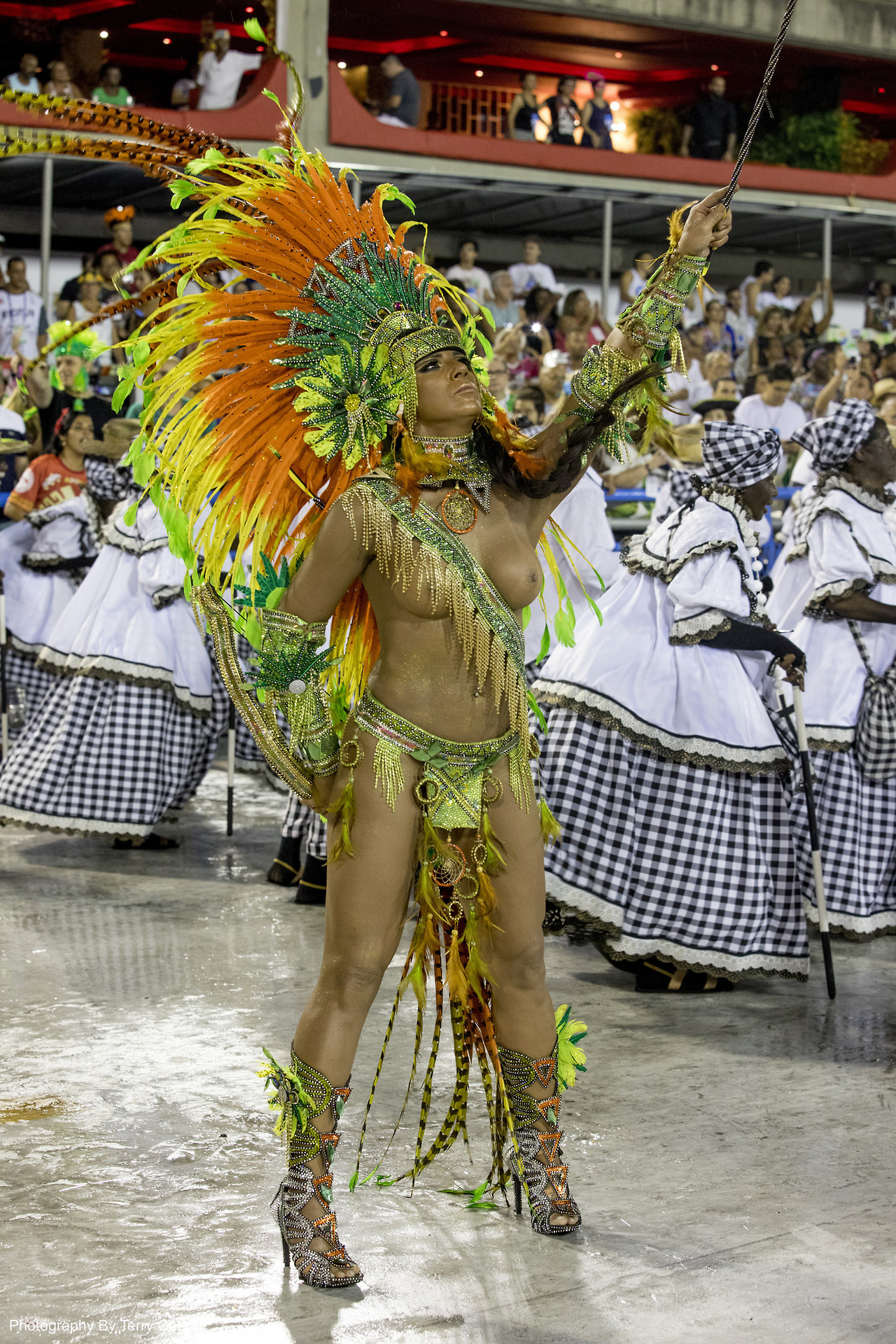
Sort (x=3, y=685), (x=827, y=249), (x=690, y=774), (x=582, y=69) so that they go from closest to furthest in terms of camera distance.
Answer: (x=690, y=774), (x=3, y=685), (x=827, y=249), (x=582, y=69)

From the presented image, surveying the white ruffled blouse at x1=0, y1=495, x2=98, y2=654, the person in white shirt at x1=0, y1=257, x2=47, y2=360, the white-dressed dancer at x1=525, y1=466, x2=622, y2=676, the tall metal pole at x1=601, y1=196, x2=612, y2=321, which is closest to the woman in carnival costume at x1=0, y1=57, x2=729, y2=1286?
the white-dressed dancer at x1=525, y1=466, x2=622, y2=676

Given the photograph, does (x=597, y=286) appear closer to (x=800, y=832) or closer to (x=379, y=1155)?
(x=800, y=832)

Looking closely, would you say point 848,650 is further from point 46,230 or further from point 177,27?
point 177,27

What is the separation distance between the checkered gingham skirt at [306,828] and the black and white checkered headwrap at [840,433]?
241 cm

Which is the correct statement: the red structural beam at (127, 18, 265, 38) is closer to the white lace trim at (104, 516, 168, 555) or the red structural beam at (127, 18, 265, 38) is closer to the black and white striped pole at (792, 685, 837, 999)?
the white lace trim at (104, 516, 168, 555)

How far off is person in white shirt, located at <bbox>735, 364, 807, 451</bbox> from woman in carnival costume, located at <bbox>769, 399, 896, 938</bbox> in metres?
6.43

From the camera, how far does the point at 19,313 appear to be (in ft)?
43.4

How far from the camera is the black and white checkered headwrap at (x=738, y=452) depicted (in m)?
5.55

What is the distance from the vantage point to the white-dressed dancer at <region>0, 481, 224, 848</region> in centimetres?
733

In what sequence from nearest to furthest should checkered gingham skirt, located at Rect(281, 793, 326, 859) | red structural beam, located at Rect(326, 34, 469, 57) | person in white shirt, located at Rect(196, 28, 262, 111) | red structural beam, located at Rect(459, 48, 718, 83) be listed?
checkered gingham skirt, located at Rect(281, 793, 326, 859) < person in white shirt, located at Rect(196, 28, 262, 111) < red structural beam, located at Rect(326, 34, 469, 57) < red structural beam, located at Rect(459, 48, 718, 83)

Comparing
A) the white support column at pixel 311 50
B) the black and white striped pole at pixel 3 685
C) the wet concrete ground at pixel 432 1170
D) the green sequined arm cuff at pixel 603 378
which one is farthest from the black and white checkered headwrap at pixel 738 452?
the white support column at pixel 311 50

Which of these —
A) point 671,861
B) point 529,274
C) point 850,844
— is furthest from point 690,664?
point 529,274

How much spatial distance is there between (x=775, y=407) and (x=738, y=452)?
24.5 feet

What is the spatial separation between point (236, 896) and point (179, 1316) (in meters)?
3.60
